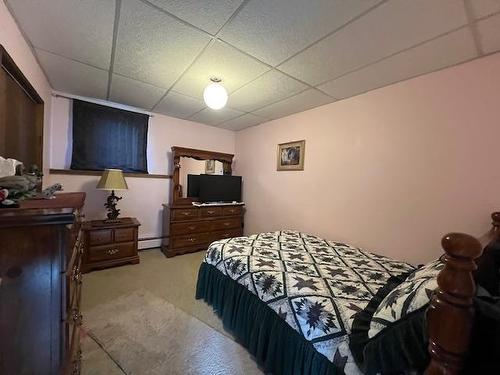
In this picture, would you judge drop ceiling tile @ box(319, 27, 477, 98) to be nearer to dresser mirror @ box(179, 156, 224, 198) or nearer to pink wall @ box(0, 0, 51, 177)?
dresser mirror @ box(179, 156, 224, 198)

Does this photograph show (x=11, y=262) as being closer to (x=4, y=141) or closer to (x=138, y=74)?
(x=4, y=141)

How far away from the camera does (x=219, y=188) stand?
12.7ft

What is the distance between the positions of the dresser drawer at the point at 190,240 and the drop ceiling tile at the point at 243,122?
2.02m

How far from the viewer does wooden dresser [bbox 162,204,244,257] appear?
3307 millimetres

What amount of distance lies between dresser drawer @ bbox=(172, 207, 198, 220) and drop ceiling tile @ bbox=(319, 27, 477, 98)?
2503 millimetres

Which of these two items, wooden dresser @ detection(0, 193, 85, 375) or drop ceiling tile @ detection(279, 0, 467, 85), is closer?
wooden dresser @ detection(0, 193, 85, 375)

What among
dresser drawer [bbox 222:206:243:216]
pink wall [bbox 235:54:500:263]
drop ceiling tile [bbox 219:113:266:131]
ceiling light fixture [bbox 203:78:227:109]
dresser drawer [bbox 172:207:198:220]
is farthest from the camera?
dresser drawer [bbox 222:206:243:216]

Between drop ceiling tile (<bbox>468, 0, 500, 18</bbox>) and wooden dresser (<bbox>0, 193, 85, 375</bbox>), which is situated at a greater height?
drop ceiling tile (<bbox>468, 0, 500, 18</bbox>)

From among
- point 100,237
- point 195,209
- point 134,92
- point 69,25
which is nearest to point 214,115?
point 134,92

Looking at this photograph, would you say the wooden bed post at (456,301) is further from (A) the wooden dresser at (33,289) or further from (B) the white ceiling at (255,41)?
(B) the white ceiling at (255,41)

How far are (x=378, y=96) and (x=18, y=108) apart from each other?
330 centimetres

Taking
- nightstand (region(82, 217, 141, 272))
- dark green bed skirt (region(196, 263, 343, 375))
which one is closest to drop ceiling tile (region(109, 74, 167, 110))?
nightstand (region(82, 217, 141, 272))

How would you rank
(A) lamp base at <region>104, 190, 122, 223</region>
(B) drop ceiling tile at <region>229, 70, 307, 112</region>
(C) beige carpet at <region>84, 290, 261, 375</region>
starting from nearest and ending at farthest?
(C) beige carpet at <region>84, 290, 261, 375</region>
(B) drop ceiling tile at <region>229, 70, 307, 112</region>
(A) lamp base at <region>104, 190, 122, 223</region>

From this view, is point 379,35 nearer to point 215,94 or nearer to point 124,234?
point 215,94
